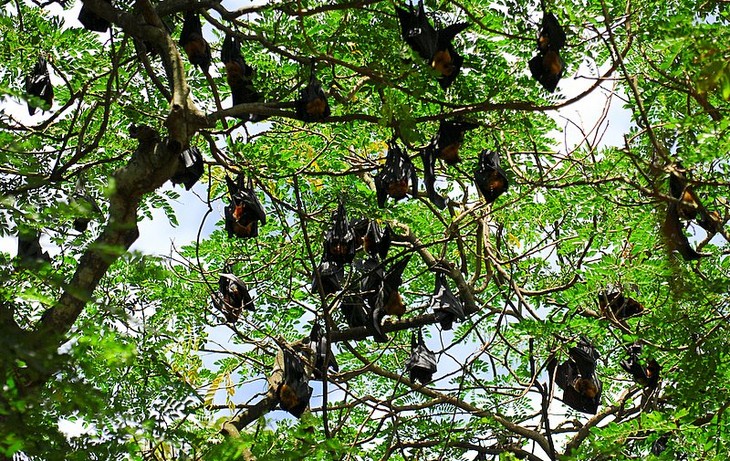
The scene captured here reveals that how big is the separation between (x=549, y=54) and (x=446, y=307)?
2267 mm

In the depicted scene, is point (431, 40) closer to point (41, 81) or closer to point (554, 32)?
point (554, 32)

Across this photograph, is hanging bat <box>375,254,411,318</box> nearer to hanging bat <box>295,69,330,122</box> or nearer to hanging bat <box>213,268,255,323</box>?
hanging bat <box>213,268,255,323</box>

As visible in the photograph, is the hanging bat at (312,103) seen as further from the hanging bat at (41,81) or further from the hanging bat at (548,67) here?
the hanging bat at (41,81)

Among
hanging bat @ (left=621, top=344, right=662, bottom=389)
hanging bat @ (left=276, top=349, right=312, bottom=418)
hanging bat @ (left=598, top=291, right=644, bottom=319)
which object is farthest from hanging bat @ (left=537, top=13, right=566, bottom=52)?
hanging bat @ (left=276, top=349, right=312, bottom=418)

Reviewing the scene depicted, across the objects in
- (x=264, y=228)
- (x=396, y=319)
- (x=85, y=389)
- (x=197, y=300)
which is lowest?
(x=85, y=389)

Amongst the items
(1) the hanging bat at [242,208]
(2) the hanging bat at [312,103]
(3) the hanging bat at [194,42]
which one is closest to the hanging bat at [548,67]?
(2) the hanging bat at [312,103]

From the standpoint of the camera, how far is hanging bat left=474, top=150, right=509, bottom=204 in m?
6.51

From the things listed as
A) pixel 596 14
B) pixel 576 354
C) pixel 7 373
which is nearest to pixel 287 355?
pixel 576 354

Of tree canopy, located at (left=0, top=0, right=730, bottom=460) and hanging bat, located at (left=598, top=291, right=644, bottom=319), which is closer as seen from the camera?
tree canopy, located at (left=0, top=0, right=730, bottom=460)

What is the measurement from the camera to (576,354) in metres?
7.39

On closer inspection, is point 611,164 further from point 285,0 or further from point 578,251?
point 285,0

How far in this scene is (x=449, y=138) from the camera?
5.96 m

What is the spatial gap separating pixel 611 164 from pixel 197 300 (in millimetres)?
3750

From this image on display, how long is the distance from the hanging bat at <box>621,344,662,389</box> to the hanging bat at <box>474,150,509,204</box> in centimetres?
171
